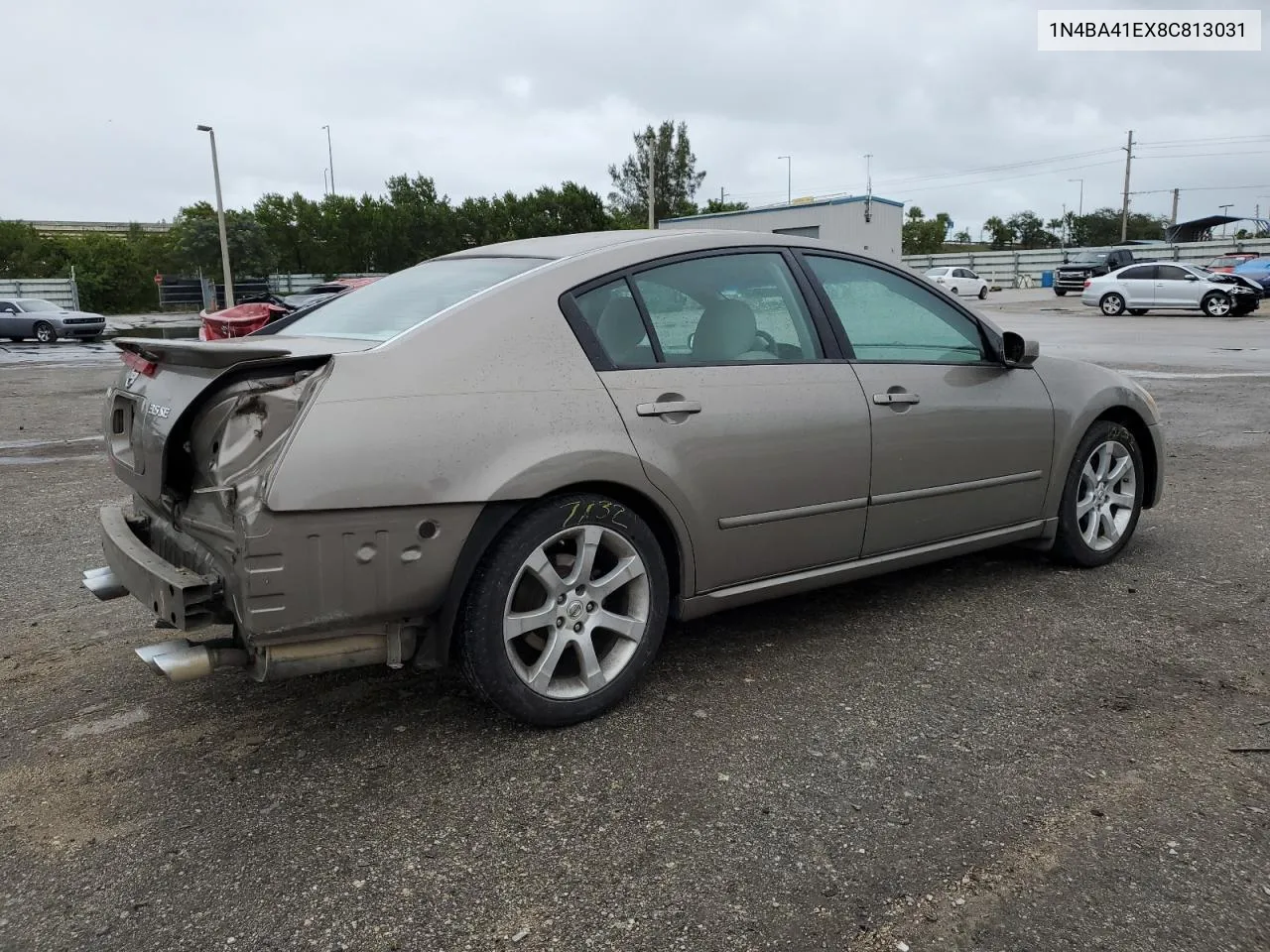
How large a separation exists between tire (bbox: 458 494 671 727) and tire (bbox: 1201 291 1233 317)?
29133 millimetres

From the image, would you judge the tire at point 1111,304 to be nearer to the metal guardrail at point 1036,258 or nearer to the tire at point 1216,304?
the tire at point 1216,304

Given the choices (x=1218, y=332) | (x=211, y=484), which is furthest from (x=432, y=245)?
(x=211, y=484)

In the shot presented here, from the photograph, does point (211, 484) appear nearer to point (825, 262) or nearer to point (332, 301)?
point (332, 301)

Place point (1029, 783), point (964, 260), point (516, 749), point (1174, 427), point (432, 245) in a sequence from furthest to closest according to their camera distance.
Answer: point (432, 245)
point (964, 260)
point (1174, 427)
point (516, 749)
point (1029, 783)

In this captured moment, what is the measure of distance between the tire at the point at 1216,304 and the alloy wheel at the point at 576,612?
29229 mm

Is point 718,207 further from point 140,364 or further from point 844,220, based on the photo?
point 140,364

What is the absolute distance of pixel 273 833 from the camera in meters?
2.62

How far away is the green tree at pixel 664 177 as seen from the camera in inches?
3238

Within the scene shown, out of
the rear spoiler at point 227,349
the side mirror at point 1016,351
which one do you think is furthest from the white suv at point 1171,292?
the rear spoiler at point 227,349

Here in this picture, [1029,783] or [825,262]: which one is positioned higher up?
[825,262]

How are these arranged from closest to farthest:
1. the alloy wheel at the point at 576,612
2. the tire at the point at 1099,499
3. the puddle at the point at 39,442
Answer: the alloy wheel at the point at 576,612, the tire at the point at 1099,499, the puddle at the point at 39,442

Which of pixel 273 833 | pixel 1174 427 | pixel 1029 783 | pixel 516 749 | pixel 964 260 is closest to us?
pixel 273 833

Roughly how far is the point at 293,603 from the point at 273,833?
581 mm

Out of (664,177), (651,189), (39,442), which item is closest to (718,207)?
(664,177)
